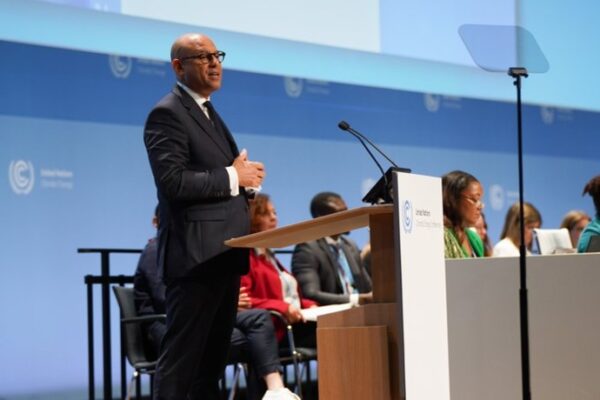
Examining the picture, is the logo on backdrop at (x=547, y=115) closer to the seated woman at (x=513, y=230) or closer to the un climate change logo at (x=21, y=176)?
the seated woman at (x=513, y=230)

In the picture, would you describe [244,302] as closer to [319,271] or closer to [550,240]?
[319,271]

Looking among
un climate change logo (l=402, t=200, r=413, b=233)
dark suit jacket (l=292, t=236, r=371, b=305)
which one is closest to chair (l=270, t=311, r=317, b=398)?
dark suit jacket (l=292, t=236, r=371, b=305)

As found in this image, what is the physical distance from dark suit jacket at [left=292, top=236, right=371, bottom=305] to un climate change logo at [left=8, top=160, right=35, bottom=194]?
157 centimetres

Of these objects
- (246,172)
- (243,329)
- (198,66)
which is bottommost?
(243,329)

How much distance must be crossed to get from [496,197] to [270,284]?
388 centimetres

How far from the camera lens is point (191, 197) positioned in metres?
3.11

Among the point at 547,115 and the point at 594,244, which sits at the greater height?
the point at 547,115

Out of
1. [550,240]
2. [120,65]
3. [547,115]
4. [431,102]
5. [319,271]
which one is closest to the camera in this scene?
[550,240]

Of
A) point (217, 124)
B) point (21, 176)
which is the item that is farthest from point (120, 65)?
point (217, 124)

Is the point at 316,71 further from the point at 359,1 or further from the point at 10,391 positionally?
the point at 10,391

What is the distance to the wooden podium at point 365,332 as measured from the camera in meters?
2.65

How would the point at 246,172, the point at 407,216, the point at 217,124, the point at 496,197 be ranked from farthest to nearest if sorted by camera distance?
the point at 496,197 < the point at 217,124 < the point at 246,172 < the point at 407,216

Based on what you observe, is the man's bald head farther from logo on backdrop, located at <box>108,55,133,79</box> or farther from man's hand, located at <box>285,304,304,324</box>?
logo on backdrop, located at <box>108,55,133,79</box>

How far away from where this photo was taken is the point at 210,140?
3275mm
